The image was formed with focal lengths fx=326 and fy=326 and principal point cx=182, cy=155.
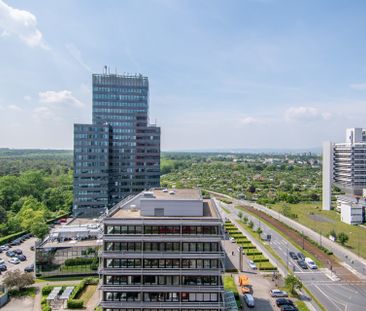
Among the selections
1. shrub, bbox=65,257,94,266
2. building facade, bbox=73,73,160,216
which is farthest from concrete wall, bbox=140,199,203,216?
building facade, bbox=73,73,160,216

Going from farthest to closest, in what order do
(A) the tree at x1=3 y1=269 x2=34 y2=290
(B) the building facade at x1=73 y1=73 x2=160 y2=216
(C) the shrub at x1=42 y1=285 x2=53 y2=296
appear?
(B) the building facade at x1=73 y1=73 x2=160 y2=216
(C) the shrub at x1=42 y1=285 x2=53 y2=296
(A) the tree at x1=3 y1=269 x2=34 y2=290

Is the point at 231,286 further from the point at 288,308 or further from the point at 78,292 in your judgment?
the point at 78,292

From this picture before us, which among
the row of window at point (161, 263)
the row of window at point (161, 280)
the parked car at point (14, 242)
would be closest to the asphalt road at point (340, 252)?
the row of window at point (161, 280)

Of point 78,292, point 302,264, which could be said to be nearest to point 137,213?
point 78,292

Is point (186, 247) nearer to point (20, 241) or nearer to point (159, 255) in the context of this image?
point (159, 255)

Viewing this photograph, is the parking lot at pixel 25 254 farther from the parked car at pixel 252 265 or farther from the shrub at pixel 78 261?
the parked car at pixel 252 265

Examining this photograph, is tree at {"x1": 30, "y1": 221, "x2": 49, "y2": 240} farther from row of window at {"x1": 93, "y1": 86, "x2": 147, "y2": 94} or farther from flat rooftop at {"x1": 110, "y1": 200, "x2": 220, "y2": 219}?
row of window at {"x1": 93, "y1": 86, "x2": 147, "y2": 94}
